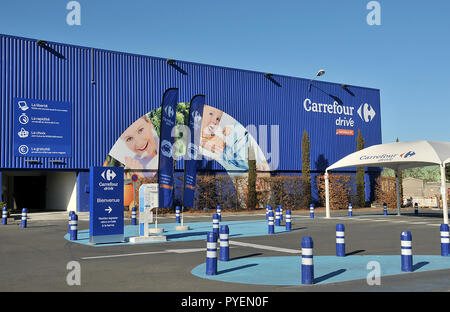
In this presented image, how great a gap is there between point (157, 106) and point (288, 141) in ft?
42.0

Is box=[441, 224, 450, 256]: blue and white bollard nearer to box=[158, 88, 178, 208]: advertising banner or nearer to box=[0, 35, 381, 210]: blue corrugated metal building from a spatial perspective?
box=[158, 88, 178, 208]: advertising banner

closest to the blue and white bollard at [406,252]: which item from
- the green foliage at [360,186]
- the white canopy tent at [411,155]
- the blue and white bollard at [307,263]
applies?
the blue and white bollard at [307,263]

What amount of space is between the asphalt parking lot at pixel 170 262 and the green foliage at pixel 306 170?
68.3 ft

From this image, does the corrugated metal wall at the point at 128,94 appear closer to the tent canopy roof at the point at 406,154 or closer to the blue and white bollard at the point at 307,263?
the tent canopy roof at the point at 406,154

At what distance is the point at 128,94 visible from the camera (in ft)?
119

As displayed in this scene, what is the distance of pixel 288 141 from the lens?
4359 cm

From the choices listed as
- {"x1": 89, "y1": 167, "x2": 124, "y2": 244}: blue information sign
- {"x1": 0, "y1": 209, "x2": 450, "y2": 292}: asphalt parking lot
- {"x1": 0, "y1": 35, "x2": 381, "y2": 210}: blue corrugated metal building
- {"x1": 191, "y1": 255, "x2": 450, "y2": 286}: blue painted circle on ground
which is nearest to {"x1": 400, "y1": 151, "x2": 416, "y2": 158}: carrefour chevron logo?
{"x1": 0, "y1": 209, "x2": 450, "y2": 292}: asphalt parking lot

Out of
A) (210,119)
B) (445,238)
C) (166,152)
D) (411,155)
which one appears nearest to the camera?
(445,238)

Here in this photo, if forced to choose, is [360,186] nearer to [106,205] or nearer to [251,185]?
[251,185]

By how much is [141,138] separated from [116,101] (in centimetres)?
328

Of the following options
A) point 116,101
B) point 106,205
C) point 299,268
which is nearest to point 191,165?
point 106,205
